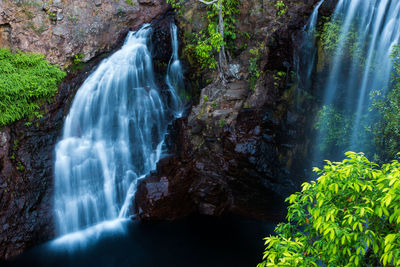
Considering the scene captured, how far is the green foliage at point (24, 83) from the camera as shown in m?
10.1

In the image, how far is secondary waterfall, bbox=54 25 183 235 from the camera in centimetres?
1071

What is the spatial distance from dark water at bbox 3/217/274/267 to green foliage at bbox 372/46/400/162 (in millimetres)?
4680

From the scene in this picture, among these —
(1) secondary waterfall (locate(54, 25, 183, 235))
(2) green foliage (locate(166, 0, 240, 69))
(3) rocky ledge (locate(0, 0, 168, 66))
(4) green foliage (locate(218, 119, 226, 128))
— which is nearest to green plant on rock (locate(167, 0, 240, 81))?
(2) green foliage (locate(166, 0, 240, 69))

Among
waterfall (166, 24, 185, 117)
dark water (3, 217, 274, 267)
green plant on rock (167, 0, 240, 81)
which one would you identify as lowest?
dark water (3, 217, 274, 267)

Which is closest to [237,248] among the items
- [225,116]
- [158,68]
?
[225,116]

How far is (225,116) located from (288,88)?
2611mm

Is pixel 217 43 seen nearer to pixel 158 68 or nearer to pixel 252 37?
pixel 252 37

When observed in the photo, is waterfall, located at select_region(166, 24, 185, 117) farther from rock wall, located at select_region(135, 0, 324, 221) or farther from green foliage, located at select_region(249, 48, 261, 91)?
green foliage, located at select_region(249, 48, 261, 91)

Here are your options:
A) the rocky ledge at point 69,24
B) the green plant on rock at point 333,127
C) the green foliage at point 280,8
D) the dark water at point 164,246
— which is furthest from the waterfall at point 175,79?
the green plant on rock at point 333,127

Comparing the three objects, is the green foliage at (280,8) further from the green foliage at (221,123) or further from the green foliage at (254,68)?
the green foliage at (221,123)

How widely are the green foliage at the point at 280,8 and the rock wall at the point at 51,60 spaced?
5.29 m

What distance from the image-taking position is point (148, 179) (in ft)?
36.8

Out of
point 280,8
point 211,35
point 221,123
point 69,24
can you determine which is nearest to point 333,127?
point 221,123

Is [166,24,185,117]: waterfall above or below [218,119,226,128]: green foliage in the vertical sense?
above
